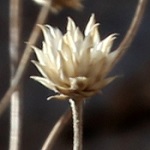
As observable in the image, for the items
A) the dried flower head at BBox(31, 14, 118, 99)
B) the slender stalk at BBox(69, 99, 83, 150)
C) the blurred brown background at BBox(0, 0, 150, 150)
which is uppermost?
the blurred brown background at BBox(0, 0, 150, 150)

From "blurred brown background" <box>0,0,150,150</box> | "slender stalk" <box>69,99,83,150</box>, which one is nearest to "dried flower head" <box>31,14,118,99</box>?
"slender stalk" <box>69,99,83,150</box>

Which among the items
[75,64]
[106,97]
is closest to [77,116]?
[75,64]

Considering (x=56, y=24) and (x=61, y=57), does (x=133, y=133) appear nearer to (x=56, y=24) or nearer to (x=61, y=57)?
(x=56, y=24)

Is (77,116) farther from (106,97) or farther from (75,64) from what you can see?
(106,97)

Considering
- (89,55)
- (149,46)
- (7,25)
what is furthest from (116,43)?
(89,55)

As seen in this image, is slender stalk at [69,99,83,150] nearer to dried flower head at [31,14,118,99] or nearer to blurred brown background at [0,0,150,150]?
dried flower head at [31,14,118,99]

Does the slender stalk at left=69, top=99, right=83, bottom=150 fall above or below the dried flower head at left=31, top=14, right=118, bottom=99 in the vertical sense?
below

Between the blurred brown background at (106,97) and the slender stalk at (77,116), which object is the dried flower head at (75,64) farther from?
the blurred brown background at (106,97)
